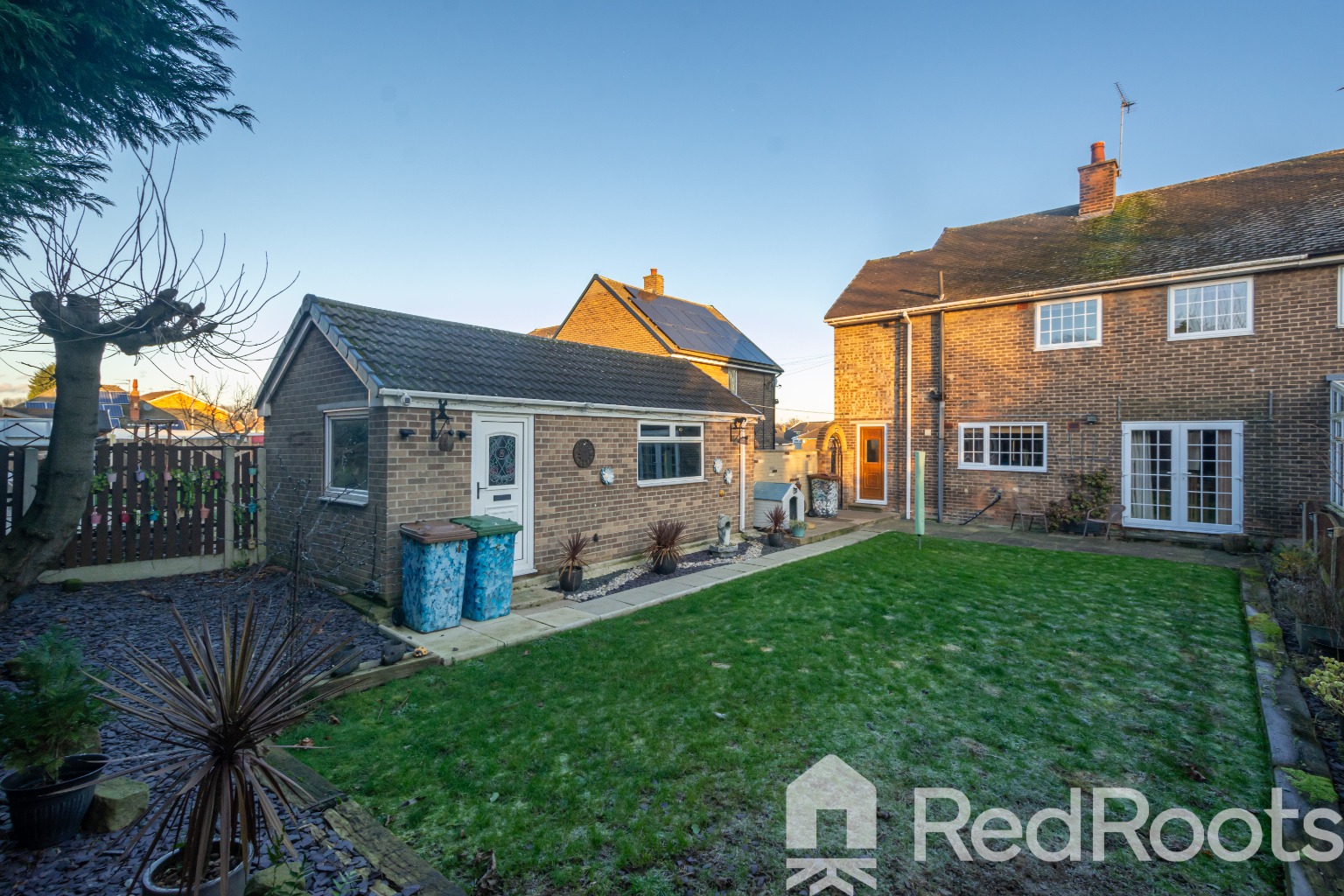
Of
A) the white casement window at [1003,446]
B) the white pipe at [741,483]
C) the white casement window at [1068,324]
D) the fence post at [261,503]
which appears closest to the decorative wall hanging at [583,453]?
the white pipe at [741,483]

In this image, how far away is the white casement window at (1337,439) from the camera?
10242mm

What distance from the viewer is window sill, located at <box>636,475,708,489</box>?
11066 millimetres

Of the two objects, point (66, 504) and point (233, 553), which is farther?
point (233, 553)

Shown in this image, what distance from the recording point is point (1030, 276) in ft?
51.6

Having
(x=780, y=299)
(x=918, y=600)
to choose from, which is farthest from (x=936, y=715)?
(x=780, y=299)

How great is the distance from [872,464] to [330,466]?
14.8 metres

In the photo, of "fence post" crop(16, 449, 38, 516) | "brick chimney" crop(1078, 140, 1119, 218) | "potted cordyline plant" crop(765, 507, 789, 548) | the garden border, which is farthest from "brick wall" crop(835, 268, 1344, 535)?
"fence post" crop(16, 449, 38, 516)

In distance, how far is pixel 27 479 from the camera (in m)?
7.60

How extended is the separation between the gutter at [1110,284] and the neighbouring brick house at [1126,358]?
0.04 meters

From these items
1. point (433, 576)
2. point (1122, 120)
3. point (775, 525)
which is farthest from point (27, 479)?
point (1122, 120)

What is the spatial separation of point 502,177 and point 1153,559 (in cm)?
1552

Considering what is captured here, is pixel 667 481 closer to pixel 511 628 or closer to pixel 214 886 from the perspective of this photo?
pixel 511 628

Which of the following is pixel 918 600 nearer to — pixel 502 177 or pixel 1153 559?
pixel 1153 559

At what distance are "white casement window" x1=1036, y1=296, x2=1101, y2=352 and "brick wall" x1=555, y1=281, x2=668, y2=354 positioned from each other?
441 inches
